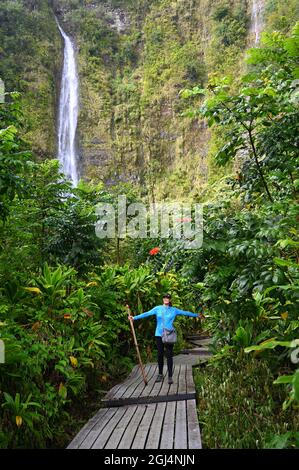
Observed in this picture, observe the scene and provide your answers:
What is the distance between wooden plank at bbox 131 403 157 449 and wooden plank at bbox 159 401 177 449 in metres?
0.18

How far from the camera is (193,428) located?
4.36 m

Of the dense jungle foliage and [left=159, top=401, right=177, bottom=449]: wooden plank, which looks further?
the dense jungle foliage

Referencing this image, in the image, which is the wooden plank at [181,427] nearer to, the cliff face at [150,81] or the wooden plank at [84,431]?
the wooden plank at [84,431]

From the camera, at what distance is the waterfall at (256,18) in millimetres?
31781

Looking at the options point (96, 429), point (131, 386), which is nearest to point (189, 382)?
point (131, 386)

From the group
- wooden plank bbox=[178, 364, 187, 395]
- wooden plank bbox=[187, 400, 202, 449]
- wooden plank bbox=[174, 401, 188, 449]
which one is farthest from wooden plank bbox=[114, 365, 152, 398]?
wooden plank bbox=[187, 400, 202, 449]

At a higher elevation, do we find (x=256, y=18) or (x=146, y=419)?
(x=256, y=18)

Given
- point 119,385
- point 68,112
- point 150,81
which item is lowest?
point 119,385

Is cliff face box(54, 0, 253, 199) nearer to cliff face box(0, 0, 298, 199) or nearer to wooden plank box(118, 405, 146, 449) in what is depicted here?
cliff face box(0, 0, 298, 199)

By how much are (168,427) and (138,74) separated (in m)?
37.5

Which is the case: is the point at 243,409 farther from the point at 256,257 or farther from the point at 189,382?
the point at 256,257

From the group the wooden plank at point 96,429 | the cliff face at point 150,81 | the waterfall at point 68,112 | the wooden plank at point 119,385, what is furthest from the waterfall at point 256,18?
the wooden plank at point 96,429

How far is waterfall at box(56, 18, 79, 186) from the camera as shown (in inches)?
1302

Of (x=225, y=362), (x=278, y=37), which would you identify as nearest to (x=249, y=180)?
(x=278, y=37)
